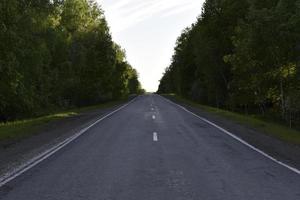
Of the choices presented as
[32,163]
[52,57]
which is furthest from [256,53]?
[32,163]

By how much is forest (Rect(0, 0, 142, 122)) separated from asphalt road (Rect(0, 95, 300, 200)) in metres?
6.56

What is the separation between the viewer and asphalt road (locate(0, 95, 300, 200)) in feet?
25.5

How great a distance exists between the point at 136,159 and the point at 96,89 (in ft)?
164

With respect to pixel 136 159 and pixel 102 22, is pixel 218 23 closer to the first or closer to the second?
pixel 102 22

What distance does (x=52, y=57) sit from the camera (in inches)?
1829

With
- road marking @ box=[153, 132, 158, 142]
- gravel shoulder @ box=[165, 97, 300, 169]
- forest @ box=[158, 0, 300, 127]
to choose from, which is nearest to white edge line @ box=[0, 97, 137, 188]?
road marking @ box=[153, 132, 158, 142]

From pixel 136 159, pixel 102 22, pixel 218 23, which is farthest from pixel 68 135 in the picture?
pixel 102 22

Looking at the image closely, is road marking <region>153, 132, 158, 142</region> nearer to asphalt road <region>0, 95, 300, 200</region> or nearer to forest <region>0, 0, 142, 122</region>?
asphalt road <region>0, 95, 300, 200</region>

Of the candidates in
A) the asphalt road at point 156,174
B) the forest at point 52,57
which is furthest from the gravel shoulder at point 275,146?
the forest at point 52,57

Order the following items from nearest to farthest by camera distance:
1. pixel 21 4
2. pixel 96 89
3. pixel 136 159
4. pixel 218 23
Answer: pixel 136 159 → pixel 21 4 → pixel 218 23 → pixel 96 89

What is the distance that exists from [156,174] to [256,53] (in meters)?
24.9

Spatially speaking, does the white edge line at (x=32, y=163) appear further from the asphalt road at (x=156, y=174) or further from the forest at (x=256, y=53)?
the forest at (x=256, y=53)

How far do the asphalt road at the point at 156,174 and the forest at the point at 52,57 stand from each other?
21.5 ft

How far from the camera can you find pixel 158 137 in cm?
1730
